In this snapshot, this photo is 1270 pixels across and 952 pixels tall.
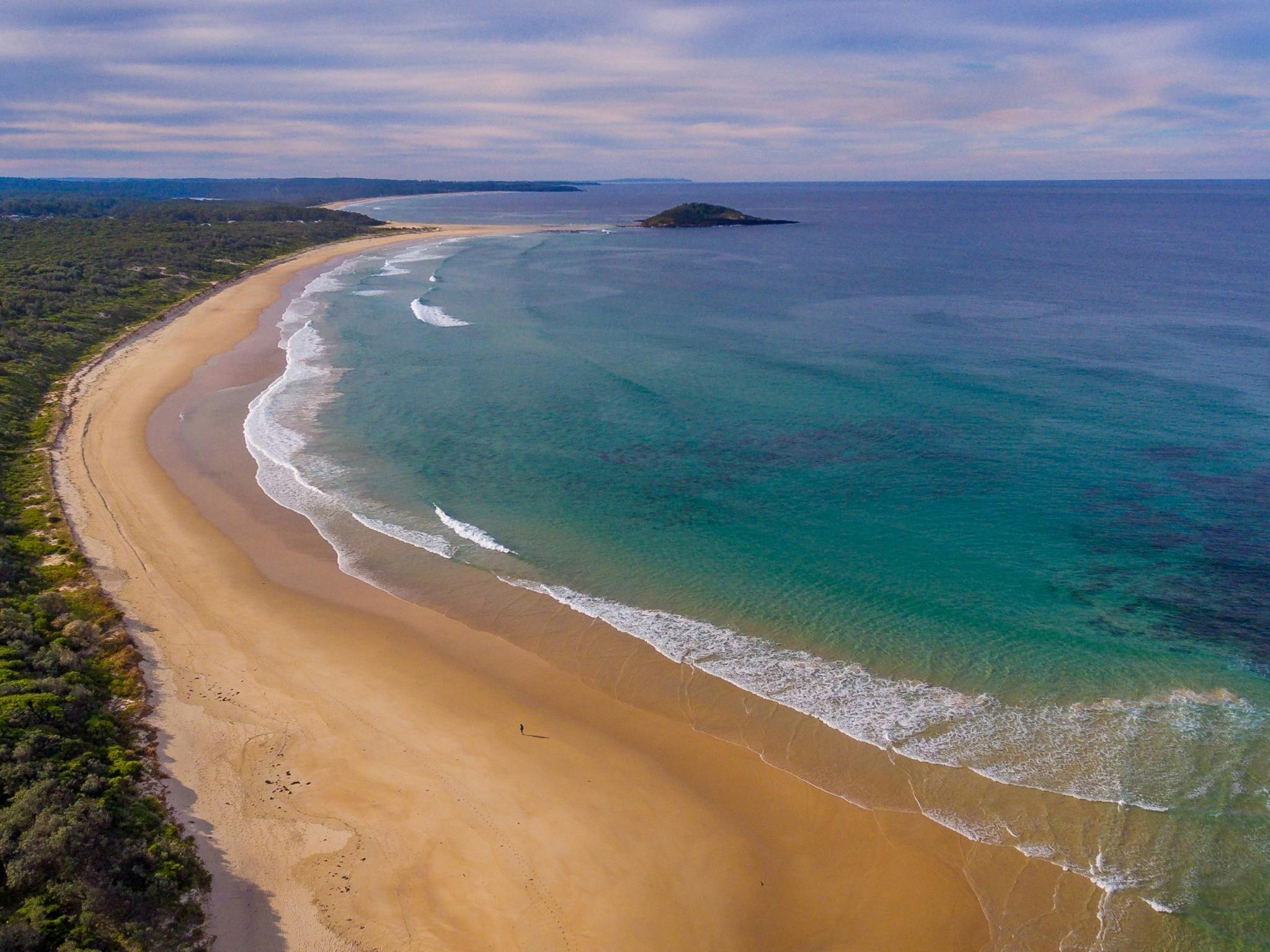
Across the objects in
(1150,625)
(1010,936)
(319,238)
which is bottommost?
(1010,936)

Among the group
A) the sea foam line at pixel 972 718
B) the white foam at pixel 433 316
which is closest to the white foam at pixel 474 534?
the sea foam line at pixel 972 718

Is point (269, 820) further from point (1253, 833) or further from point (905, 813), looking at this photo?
point (1253, 833)

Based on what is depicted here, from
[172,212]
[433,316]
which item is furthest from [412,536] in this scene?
[172,212]

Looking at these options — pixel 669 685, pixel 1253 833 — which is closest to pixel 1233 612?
pixel 1253 833

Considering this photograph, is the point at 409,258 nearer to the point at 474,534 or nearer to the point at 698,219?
the point at 698,219

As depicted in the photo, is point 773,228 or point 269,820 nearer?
point 269,820

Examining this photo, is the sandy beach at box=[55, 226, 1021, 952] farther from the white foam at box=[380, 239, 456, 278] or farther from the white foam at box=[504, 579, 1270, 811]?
the white foam at box=[380, 239, 456, 278]

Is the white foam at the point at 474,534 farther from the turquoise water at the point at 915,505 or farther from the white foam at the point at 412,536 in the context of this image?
the white foam at the point at 412,536
